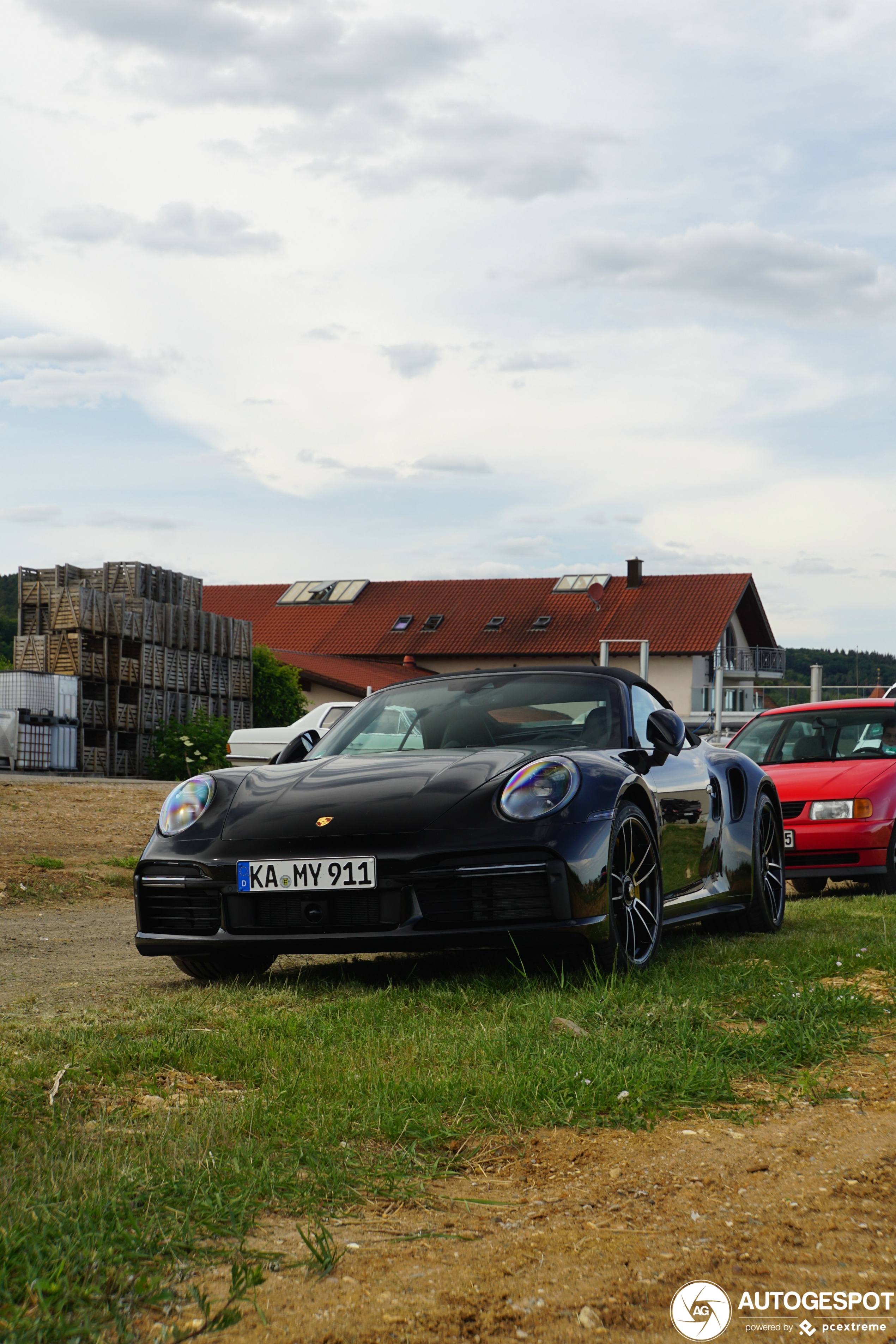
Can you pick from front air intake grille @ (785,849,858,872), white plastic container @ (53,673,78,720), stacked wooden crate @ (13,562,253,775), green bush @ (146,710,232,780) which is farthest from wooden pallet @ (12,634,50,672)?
front air intake grille @ (785,849,858,872)

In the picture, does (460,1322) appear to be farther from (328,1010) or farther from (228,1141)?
(328,1010)

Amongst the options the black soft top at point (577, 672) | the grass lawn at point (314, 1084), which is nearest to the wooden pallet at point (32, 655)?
the black soft top at point (577, 672)

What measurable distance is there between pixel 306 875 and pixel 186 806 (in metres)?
0.72

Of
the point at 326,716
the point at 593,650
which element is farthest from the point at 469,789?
the point at 593,650

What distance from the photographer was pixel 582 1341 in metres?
1.89

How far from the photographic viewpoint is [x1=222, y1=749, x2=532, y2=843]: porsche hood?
188 inches

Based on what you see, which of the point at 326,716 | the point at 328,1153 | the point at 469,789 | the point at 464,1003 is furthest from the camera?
the point at 326,716

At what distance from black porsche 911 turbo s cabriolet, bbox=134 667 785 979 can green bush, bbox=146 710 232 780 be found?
23.2 meters

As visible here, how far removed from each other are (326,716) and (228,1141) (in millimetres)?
14504

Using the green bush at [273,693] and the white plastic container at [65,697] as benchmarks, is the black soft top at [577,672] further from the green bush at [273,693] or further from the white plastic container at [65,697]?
the green bush at [273,693]

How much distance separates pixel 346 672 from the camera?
50625 millimetres

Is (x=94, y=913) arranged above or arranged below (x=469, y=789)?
below

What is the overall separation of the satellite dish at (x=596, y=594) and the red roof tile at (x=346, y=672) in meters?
8.08

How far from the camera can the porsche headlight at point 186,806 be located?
16.9 feet
